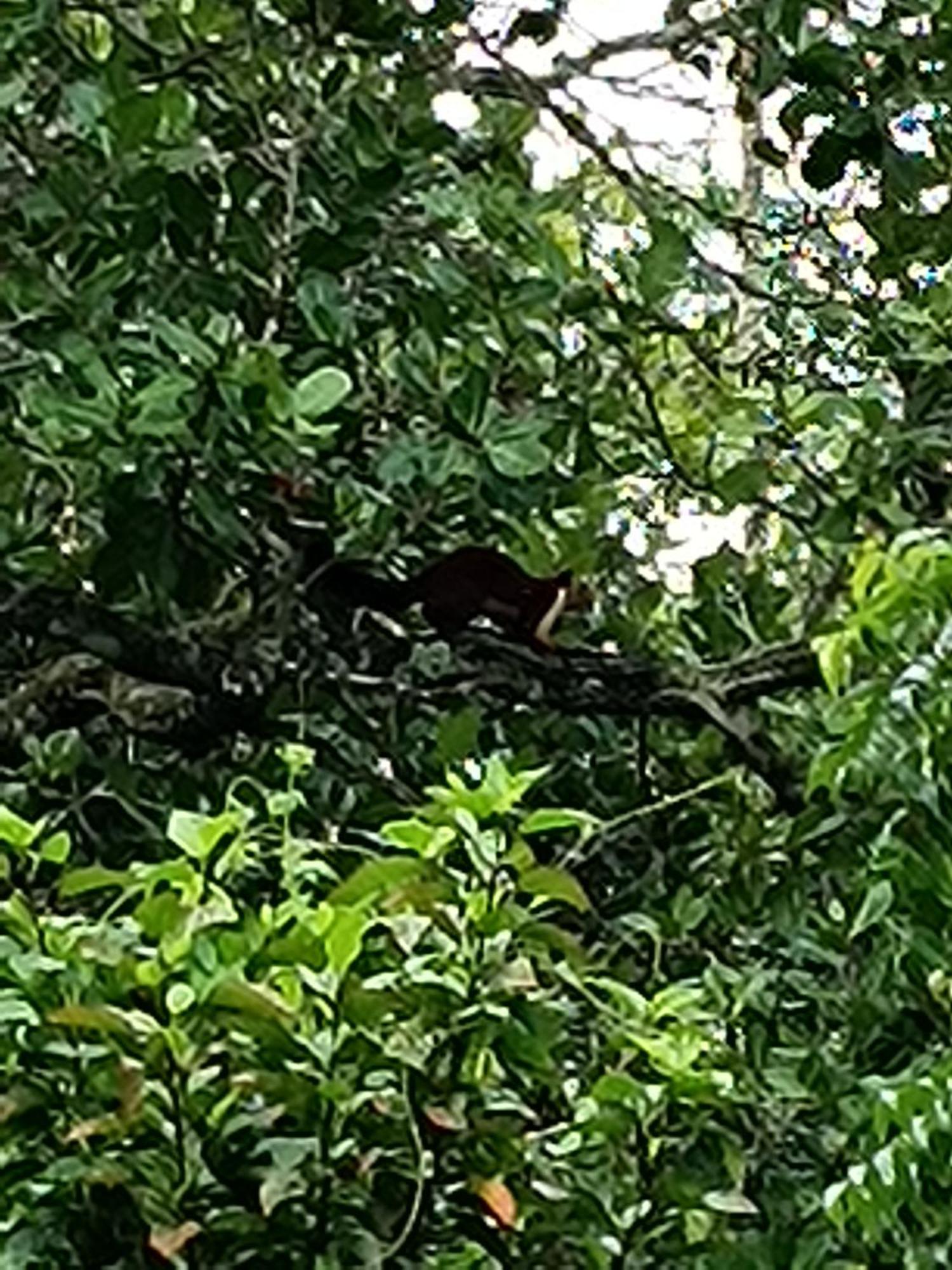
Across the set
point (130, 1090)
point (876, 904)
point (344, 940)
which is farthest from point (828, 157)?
point (130, 1090)

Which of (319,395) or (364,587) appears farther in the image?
(364,587)

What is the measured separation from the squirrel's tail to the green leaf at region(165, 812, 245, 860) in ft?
2.72

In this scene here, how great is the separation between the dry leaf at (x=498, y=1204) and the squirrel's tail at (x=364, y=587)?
97 centimetres

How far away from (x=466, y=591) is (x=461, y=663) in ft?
0.51

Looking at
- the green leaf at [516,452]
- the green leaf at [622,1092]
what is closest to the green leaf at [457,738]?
the green leaf at [516,452]

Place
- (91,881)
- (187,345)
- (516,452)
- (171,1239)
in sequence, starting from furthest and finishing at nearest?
(516,452) → (187,345) → (91,881) → (171,1239)

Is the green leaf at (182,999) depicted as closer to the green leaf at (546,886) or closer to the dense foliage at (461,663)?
the dense foliage at (461,663)

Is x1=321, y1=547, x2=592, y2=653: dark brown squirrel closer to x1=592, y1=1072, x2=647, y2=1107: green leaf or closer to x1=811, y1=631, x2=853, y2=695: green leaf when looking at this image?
x1=811, y1=631, x2=853, y2=695: green leaf

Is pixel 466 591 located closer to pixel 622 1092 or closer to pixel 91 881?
pixel 91 881

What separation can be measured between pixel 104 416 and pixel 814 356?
3.33 feet

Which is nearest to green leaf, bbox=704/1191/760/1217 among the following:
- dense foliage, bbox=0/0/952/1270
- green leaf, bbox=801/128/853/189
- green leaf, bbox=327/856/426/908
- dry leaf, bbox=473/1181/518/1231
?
dense foliage, bbox=0/0/952/1270

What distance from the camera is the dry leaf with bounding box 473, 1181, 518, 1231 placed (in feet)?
5.37

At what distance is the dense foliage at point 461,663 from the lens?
5.29 ft

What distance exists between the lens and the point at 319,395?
2166 millimetres
